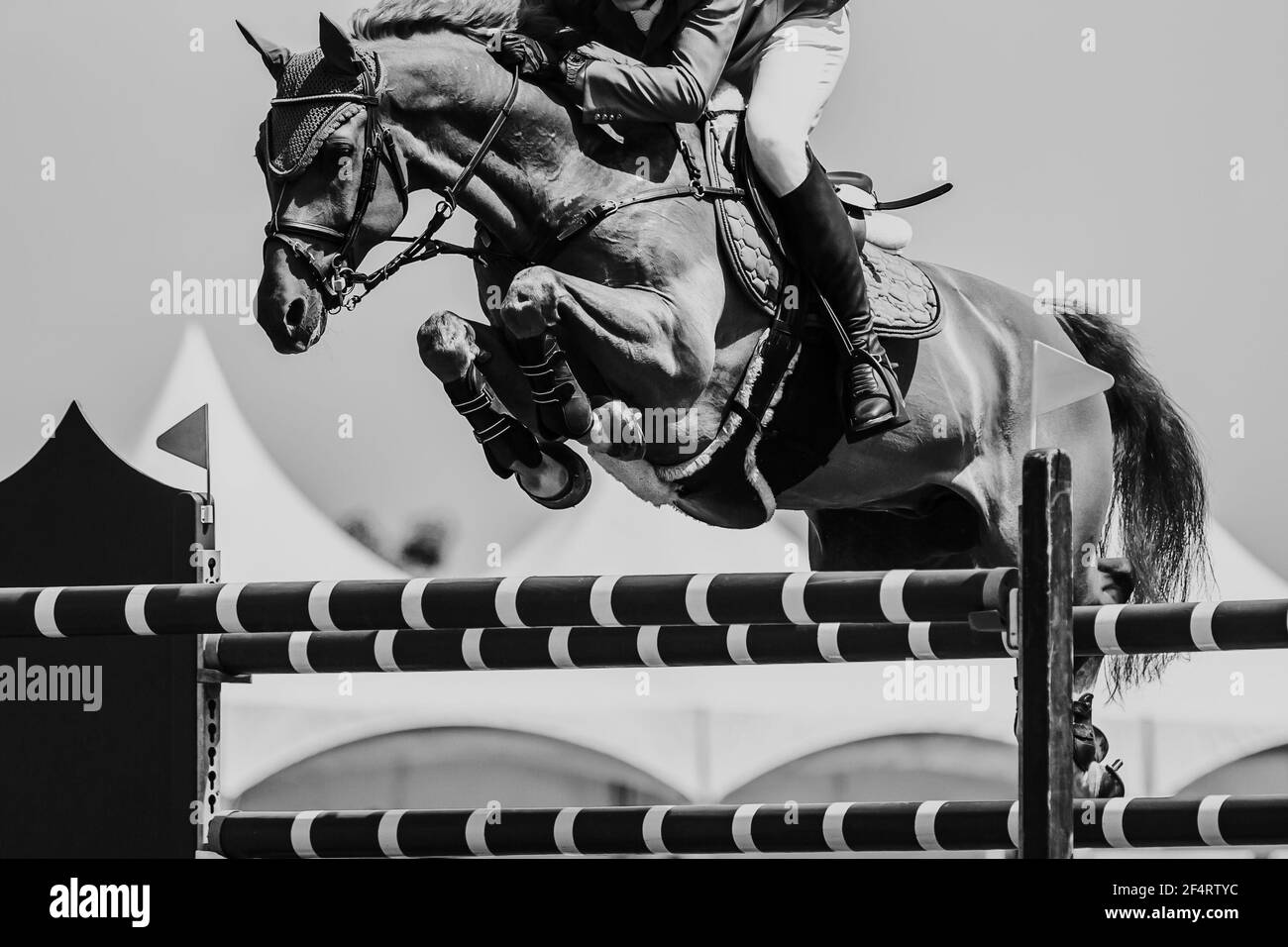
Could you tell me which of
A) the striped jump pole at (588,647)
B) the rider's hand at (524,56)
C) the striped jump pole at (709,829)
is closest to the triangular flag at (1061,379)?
the striped jump pole at (588,647)

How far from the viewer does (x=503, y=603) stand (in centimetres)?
231

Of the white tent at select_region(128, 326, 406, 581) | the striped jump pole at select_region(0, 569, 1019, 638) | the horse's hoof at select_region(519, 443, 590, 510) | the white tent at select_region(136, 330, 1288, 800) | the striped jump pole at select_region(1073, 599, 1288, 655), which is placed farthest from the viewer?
the white tent at select_region(128, 326, 406, 581)

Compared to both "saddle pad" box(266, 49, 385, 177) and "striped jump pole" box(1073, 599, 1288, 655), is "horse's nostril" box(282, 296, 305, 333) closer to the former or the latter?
"saddle pad" box(266, 49, 385, 177)

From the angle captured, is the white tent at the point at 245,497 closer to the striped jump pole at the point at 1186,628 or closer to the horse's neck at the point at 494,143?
the horse's neck at the point at 494,143

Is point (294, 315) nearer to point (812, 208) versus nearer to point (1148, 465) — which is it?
point (812, 208)

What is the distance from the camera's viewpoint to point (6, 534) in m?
2.67

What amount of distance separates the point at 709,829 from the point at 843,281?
1.35m

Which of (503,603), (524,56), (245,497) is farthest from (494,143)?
(245,497)

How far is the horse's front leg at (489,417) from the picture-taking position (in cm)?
314

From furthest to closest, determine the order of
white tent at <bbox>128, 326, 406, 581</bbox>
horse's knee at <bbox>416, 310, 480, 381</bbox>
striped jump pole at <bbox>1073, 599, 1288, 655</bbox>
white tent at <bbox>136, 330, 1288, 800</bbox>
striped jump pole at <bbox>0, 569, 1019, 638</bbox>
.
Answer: white tent at <bbox>128, 326, 406, 581</bbox> → white tent at <bbox>136, 330, 1288, 800</bbox> → horse's knee at <bbox>416, 310, 480, 381</bbox> → striped jump pole at <bbox>1073, 599, 1288, 655</bbox> → striped jump pole at <bbox>0, 569, 1019, 638</bbox>

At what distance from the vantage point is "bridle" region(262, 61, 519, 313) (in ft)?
10.4

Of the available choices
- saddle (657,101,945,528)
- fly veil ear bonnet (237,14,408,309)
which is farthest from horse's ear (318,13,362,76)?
saddle (657,101,945,528)
